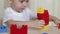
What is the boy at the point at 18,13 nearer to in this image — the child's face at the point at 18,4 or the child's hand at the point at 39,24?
the child's face at the point at 18,4

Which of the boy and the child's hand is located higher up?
the boy

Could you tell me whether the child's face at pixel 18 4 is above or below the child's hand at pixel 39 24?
above

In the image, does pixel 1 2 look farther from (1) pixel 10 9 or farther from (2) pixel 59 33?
(2) pixel 59 33

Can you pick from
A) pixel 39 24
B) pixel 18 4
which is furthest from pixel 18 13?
pixel 39 24

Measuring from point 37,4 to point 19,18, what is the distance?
0.39 m

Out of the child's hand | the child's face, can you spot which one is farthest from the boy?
the child's hand

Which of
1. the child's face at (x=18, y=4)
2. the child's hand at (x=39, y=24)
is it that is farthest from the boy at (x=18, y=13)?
the child's hand at (x=39, y=24)

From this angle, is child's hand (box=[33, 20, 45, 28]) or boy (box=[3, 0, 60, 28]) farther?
boy (box=[3, 0, 60, 28])

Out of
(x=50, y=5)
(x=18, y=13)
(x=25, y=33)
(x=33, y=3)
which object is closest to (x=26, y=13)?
(x=18, y=13)

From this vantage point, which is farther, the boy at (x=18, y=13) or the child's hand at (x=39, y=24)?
the boy at (x=18, y=13)

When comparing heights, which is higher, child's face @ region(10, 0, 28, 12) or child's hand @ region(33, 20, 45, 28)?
child's face @ region(10, 0, 28, 12)

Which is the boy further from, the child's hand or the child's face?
the child's hand

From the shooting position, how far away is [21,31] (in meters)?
0.61

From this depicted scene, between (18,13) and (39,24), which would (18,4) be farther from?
(39,24)
